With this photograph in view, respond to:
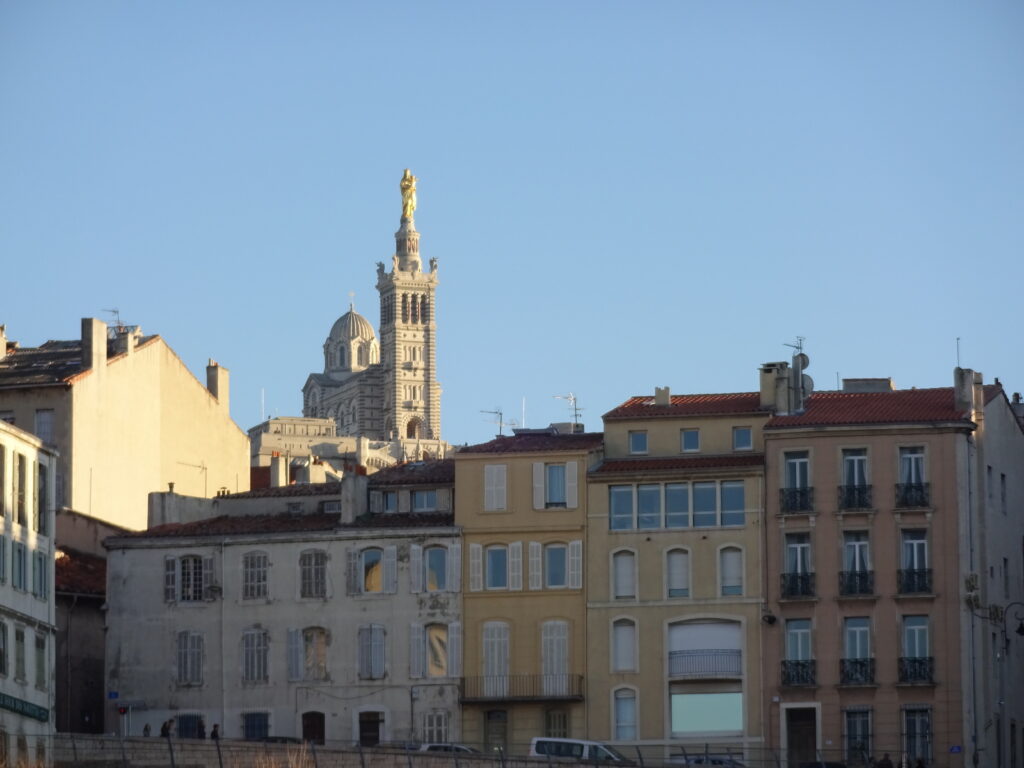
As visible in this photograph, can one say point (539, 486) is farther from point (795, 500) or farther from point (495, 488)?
point (795, 500)

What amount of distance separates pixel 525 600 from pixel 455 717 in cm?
426

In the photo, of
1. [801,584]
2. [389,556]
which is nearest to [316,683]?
[389,556]

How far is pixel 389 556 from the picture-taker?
92.2 metres

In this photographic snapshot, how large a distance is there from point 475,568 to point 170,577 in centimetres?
1015

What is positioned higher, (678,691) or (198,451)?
(198,451)

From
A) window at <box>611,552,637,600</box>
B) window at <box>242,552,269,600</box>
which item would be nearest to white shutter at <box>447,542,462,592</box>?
window at <box>611,552,637,600</box>

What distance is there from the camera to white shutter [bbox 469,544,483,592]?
91.5 metres

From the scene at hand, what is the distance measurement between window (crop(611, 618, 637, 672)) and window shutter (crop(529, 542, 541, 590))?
2.81 meters

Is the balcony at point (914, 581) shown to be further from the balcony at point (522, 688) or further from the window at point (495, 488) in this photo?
the window at point (495, 488)

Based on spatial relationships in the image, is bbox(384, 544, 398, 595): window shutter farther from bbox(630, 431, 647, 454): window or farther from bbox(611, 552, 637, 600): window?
bbox(630, 431, 647, 454): window

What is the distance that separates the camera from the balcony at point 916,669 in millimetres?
86688

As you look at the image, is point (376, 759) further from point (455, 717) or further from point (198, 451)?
point (198, 451)

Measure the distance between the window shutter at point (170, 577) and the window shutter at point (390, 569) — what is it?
23.1 feet

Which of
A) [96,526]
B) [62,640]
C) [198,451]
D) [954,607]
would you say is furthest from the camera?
[198,451]
